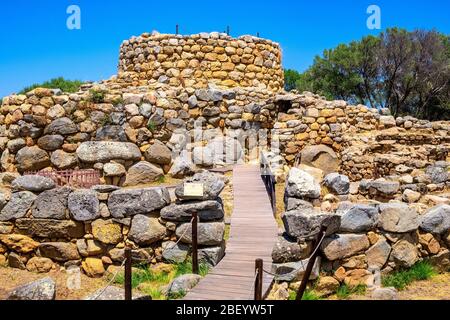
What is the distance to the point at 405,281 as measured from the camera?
7953 mm

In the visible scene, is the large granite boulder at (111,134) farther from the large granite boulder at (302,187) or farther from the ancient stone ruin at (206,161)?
the large granite boulder at (302,187)

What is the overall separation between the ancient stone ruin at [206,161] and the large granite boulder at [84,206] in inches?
0.8

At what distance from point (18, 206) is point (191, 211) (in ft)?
11.5

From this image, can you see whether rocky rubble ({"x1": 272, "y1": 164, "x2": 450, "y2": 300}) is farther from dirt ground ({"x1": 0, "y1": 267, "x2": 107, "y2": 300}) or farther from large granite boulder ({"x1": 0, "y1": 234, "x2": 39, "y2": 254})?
large granite boulder ({"x1": 0, "y1": 234, "x2": 39, "y2": 254})

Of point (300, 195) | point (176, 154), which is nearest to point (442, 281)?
point (300, 195)

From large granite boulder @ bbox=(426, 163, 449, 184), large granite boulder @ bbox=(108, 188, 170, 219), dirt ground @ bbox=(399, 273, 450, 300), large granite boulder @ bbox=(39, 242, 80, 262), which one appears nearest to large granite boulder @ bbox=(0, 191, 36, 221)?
large granite boulder @ bbox=(39, 242, 80, 262)

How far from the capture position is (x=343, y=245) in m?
7.85

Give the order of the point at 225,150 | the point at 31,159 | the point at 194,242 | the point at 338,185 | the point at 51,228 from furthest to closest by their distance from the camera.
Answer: the point at 225,150, the point at 31,159, the point at 338,185, the point at 51,228, the point at 194,242

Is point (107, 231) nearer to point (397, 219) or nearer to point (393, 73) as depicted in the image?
point (397, 219)

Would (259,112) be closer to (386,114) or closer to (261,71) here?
(261,71)

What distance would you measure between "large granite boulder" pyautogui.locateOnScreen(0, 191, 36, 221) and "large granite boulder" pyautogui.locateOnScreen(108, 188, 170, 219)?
5.45 feet

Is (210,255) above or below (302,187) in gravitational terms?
below

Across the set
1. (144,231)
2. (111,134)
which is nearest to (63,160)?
(111,134)
